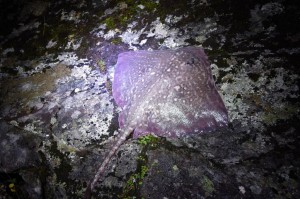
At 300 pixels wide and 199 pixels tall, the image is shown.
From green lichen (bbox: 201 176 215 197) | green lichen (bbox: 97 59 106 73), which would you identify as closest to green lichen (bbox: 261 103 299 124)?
green lichen (bbox: 201 176 215 197)

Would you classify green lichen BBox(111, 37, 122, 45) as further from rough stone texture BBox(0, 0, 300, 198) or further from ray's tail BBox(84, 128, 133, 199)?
ray's tail BBox(84, 128, 133, 199)

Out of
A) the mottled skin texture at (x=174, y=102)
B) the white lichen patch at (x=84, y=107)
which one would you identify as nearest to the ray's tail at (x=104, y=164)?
the mottled skin texture at (x=174, y=102)

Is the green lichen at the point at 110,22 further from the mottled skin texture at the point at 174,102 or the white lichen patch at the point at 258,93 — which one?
the white lichen patch at the point at 258,93

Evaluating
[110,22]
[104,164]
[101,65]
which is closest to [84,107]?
[101,65]

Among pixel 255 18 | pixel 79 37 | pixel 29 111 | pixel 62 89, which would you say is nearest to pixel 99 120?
pixel 62 89

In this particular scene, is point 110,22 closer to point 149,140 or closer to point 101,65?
point 101,65

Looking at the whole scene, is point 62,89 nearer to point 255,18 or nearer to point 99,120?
point 99,120
